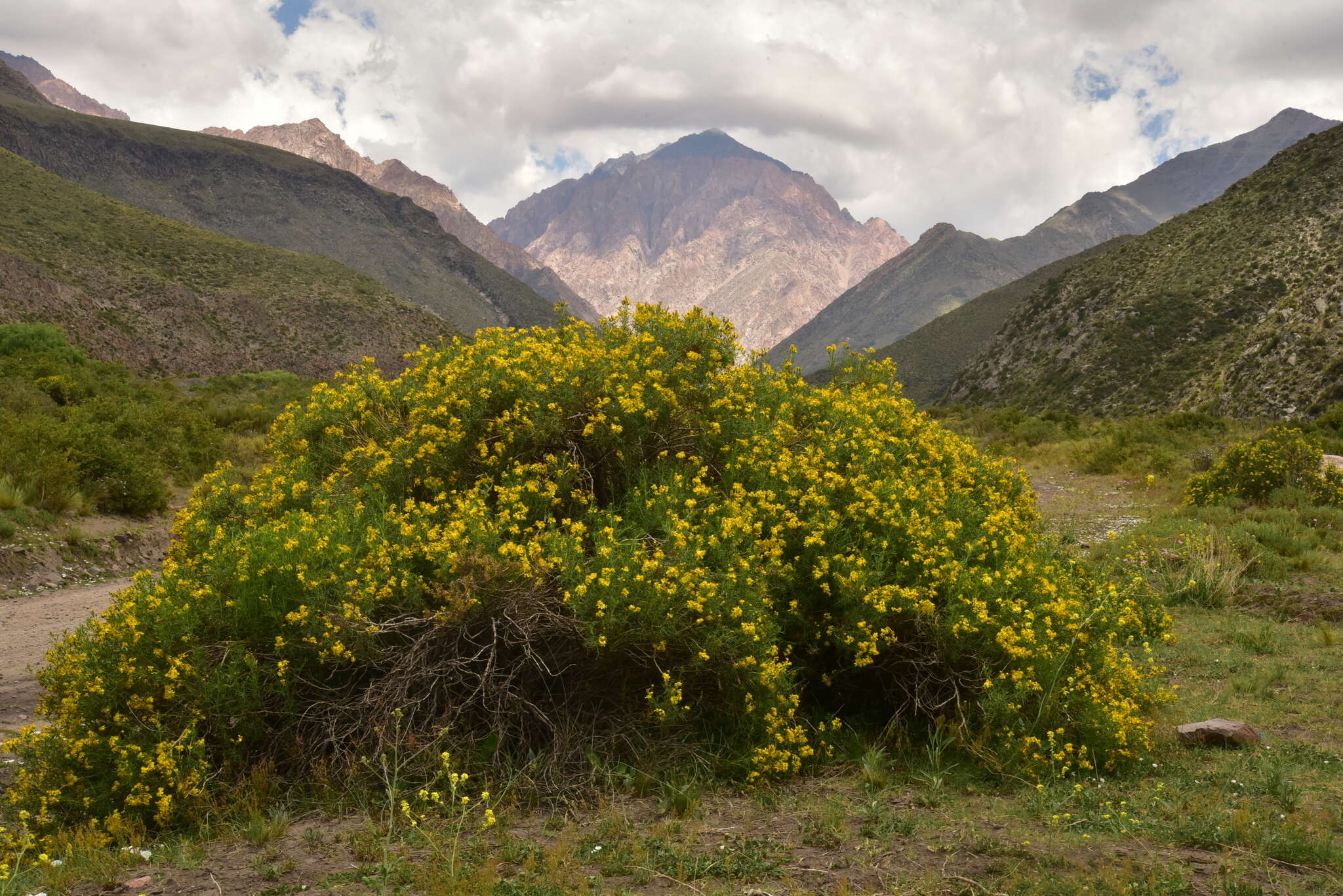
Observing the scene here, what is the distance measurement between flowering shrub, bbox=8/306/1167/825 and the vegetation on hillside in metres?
8.18

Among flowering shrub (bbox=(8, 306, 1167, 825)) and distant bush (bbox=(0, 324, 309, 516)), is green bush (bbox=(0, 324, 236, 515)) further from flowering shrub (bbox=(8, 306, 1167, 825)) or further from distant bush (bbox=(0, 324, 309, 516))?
flowering shrub (bbox=(8, 306, 1167, 825))

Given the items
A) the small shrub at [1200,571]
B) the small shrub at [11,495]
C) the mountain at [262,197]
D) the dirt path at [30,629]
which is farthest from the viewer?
the mountain at [262,197]

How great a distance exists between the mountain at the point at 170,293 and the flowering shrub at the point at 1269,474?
4275 cm

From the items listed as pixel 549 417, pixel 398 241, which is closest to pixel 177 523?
pixel 549 417

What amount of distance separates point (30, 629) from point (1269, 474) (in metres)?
17.6

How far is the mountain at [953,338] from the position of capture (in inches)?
3529

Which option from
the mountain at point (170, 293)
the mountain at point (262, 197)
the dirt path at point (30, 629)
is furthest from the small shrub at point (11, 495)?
the mountain at point (262, 197)

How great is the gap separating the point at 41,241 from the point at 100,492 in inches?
1867

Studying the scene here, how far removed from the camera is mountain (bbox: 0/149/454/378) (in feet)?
153

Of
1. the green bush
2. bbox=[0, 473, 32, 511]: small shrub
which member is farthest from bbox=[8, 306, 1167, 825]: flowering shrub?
the green bush

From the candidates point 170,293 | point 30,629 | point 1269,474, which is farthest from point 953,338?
point 30,629

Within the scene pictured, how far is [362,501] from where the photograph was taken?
6465 mm

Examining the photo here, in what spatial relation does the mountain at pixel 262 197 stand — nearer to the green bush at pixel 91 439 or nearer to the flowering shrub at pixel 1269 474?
the green bush at pixel 91 439

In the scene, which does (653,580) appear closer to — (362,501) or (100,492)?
(362,501)
